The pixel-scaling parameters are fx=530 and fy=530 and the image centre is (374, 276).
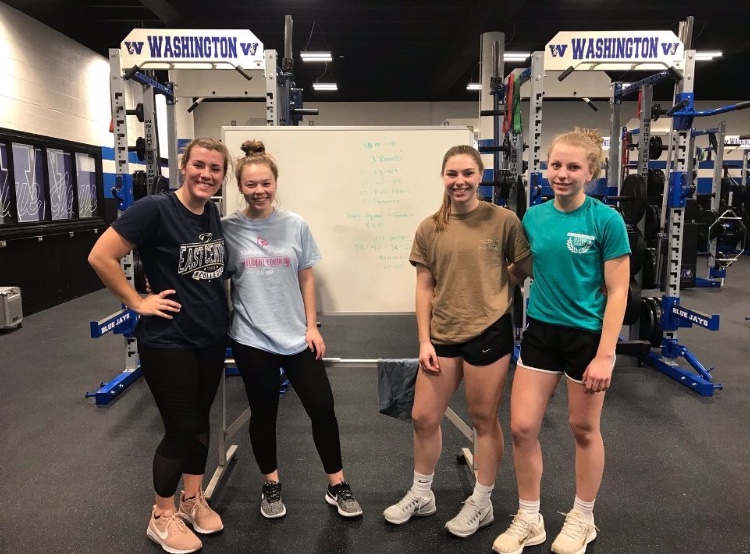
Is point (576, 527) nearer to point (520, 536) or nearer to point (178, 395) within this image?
point (520, 536)

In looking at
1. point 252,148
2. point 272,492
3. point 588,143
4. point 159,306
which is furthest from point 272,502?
point 588,143

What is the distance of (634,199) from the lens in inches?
155

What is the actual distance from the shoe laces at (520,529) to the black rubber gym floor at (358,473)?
0.09 metres

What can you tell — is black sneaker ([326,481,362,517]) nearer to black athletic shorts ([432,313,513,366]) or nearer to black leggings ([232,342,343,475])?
black leggings ([232,342,343,475])

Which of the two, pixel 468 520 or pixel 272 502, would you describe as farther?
pixel 272 502

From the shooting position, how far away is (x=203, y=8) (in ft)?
24.6

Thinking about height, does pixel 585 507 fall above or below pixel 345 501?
above

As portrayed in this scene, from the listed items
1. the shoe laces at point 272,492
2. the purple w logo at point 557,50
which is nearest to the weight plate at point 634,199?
the purple w logo at point 557,50

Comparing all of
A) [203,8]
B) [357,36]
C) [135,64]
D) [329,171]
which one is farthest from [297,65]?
[329,171]

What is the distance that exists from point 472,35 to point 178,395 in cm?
765

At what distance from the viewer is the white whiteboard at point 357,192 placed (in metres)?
2.47

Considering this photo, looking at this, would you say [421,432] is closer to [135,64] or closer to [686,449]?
[686,449]

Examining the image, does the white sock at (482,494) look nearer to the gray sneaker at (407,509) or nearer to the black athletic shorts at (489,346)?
the gray sneaker at (407,509)

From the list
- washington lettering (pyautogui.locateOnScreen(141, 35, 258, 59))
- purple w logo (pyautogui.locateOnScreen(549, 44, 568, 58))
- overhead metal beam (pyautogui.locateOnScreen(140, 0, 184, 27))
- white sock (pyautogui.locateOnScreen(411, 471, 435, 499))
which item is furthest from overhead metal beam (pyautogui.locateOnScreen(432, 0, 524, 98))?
white sock (pyautogui.locateOnScreen(411, 471, 435, 499))
